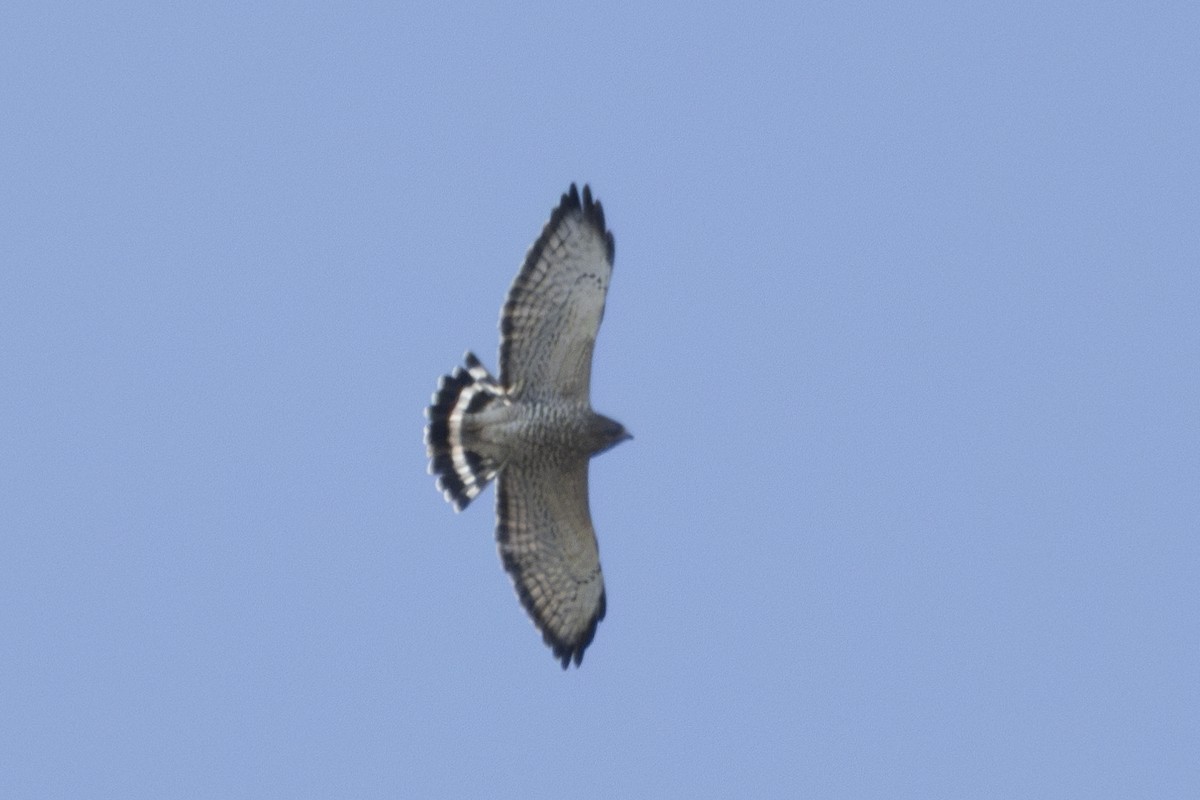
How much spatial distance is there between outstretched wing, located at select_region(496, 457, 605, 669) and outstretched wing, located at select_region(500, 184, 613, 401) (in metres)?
1.04

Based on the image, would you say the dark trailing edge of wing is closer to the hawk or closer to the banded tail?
the hawk

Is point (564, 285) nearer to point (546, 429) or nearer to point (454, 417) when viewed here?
point (546, 429)

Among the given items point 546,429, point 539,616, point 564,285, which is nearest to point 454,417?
point 546,429

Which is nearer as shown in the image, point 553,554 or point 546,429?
point 546,429

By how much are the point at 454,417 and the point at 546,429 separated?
2.05ft

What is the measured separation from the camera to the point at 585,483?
18.2 meters

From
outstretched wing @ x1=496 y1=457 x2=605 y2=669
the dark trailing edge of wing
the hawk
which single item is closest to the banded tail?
the hawk

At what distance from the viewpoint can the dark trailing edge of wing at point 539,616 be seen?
18500 millimetres

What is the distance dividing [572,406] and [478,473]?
2.74ft

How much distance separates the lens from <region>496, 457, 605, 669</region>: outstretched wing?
1830cm

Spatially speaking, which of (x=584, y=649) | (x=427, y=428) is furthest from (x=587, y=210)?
(x=584, y=649)

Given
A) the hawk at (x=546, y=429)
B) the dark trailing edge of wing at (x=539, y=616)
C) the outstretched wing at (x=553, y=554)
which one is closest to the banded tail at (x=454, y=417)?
the hawk at (x=546, y=429)

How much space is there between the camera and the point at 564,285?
1753 cm

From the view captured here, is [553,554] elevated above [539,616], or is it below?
above
